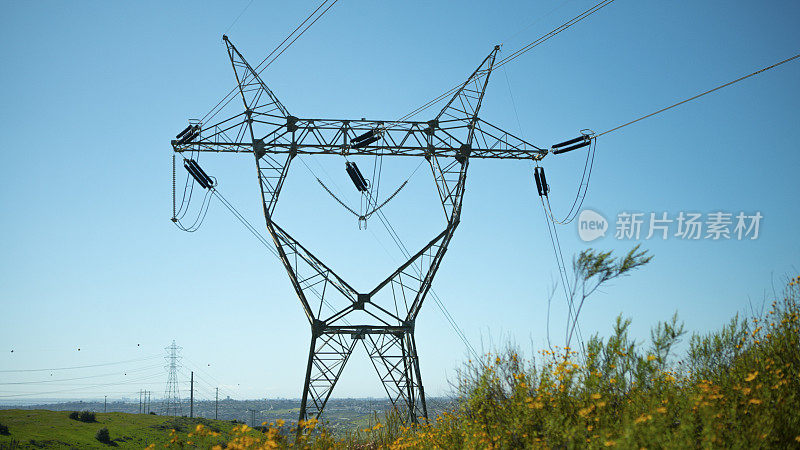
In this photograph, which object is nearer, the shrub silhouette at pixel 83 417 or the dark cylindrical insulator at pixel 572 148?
the dark cylindrical insulator at pixel 572 148

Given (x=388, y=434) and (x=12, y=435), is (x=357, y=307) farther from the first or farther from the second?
(x=12, y=435)

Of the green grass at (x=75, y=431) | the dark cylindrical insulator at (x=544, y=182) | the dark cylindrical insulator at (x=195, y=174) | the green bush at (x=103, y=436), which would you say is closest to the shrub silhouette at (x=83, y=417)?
the green grass at (x=75, y=431)

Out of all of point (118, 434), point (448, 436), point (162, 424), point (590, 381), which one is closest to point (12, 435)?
point (118, 434)

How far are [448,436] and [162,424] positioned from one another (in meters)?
62.4

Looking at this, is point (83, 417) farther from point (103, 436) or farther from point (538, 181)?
point (538, 181)

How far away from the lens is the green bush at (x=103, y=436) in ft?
155

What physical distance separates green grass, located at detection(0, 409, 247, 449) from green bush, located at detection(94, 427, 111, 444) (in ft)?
1.52

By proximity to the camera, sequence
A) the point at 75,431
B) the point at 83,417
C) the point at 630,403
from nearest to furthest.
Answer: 1. the point at 630,403
2. the point at 75,431
3. the point at 83,417

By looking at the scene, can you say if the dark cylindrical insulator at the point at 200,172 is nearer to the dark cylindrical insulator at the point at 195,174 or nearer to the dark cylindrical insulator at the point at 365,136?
the dark cylindrical insulator at the point at 195,174

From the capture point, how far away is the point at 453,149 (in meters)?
17.4

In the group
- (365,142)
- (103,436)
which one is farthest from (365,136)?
(103,436)

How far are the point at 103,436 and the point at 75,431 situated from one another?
9.58 feet

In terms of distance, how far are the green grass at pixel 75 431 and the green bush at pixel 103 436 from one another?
0.46 m

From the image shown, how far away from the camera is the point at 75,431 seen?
158 feet
